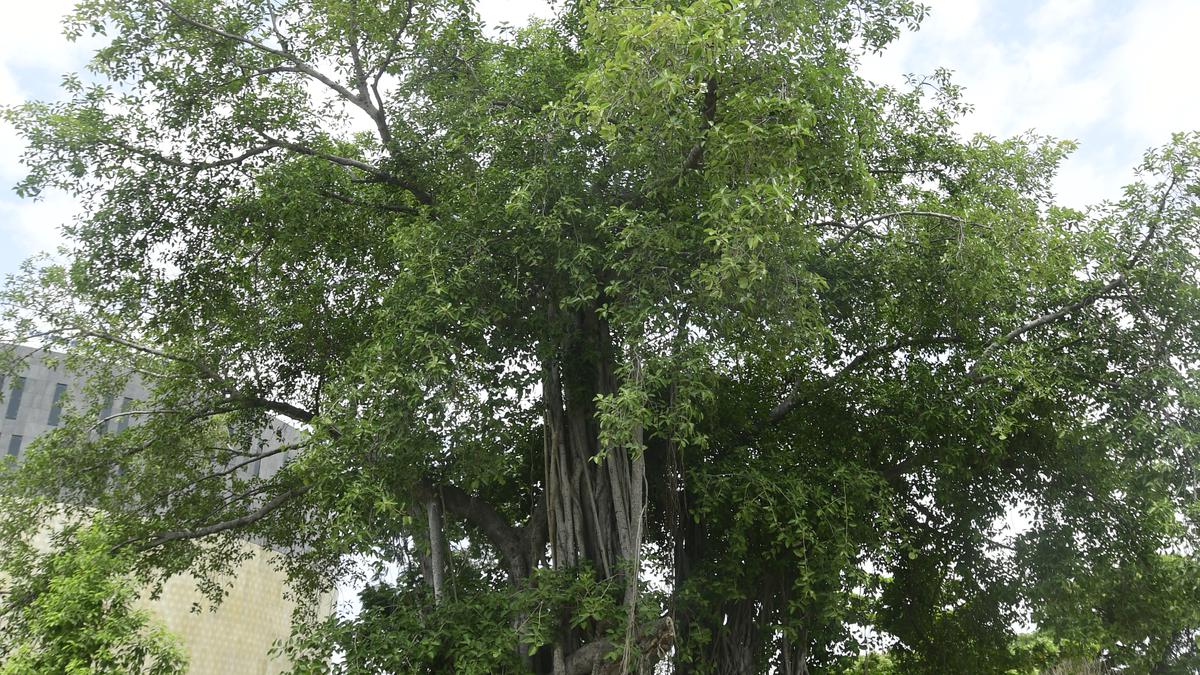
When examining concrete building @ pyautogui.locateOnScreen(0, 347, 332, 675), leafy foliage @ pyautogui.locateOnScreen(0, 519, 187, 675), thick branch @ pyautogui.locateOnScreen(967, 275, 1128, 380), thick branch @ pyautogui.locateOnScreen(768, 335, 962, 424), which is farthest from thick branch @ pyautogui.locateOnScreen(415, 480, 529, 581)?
concrete building @ pyautogui.locateOnScreen(0, 347, 332, 675)

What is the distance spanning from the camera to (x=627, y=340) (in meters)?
5.06

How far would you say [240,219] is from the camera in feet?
21.8

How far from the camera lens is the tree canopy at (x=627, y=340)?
5.09 m

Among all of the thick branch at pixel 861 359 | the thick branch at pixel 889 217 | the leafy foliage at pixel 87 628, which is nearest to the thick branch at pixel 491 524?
the leafy foliage at pixel 87 628

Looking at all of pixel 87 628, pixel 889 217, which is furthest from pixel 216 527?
pixel 889 217

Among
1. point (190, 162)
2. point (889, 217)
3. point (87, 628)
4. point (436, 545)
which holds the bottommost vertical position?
point (87, 628)

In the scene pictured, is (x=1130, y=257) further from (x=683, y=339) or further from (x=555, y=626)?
(x=555, y=626)

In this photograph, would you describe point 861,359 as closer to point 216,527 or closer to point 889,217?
point 889,217

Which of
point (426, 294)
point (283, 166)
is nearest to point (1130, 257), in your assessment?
point (426, 294)

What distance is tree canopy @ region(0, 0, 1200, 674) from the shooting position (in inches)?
200

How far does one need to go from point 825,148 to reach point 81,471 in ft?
19.1

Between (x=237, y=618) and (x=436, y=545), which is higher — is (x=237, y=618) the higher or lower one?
the higher one

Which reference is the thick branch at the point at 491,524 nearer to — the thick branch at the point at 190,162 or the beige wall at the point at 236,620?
the thick branch at the point at 190,162

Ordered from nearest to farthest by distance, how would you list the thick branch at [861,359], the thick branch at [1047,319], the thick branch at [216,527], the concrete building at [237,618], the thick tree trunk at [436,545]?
1. the thick tree trunk at [436,545]
2. the thick branch at [1047,319]
3. the thick branch at [861,359]
4. the thick branch at [216,527]
5. the concrete building at [237,618]
